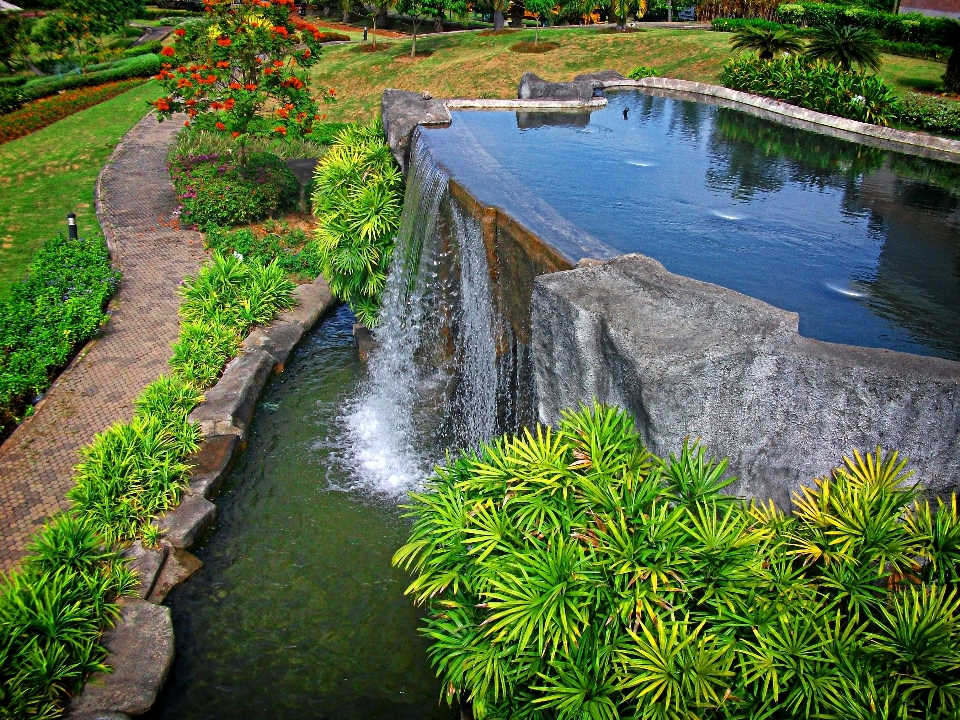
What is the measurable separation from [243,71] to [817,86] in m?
12.7

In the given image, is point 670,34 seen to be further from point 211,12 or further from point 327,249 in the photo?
point 327,249

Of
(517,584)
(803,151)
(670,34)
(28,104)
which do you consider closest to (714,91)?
(803,151)

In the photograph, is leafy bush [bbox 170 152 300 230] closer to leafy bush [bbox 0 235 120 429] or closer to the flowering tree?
the flowering tree

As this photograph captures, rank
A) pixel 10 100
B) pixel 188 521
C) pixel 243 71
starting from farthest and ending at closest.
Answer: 1. pixel 10 100
2. pixel 243 71
3. pixel 188 521

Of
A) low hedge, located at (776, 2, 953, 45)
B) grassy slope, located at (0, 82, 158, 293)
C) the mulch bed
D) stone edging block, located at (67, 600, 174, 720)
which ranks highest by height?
low hedge, located at (776, 2, 953, 45)

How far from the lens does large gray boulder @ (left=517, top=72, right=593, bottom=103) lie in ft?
57.8

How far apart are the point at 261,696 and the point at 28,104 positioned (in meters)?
26.6

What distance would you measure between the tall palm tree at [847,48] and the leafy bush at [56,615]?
65.6 feet

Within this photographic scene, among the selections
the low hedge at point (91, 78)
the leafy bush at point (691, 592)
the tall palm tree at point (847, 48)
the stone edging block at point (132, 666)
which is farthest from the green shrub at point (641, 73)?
the stone edging block at point (132, 666)

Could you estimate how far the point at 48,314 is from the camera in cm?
1086

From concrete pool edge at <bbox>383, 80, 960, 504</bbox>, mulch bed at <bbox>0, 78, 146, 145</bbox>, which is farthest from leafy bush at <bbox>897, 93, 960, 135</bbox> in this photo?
mulch bed at <bbox>0, 78, 146, 145</bbox>

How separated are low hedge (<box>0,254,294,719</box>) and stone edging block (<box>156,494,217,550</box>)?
4.6 inches

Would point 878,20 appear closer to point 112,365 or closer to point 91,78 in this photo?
point 112,365

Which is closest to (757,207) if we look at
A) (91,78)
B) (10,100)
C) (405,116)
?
(405,116)
